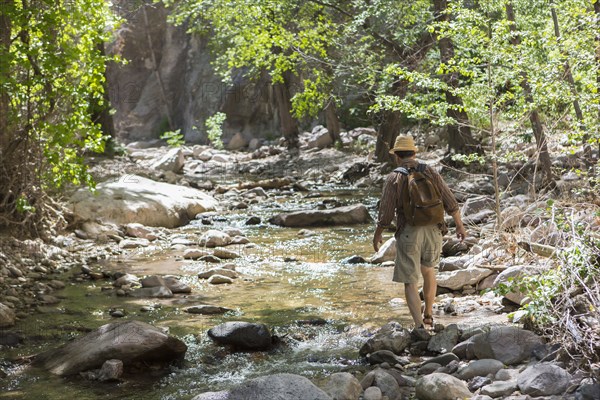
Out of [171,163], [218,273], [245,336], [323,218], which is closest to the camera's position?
[245,336]

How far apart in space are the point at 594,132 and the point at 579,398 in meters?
3.47

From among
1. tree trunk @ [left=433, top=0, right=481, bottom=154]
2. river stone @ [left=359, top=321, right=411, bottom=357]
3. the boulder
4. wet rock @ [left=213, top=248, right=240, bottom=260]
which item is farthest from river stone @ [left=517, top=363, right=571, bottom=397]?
the boulder

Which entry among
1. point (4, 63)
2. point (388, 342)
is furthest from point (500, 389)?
point (4, 63)

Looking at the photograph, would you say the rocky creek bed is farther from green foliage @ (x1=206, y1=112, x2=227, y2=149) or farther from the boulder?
green foliage @ (x1=206, y1=112, x2=227, y2=149)

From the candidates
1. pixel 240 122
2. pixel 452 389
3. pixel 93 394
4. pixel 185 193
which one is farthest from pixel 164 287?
pixel 240 122

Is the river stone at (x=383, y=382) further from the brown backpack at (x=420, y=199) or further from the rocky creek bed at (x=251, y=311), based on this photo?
the brown backpack at (x=420, y=199)

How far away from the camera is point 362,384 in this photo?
4949mm

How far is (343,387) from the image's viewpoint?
15.6ft

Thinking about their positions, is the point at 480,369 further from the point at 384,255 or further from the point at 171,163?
the point at 171,163

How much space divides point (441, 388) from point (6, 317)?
434cm

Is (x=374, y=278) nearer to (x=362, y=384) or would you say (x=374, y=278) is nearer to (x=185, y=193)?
(x=362, y=384)

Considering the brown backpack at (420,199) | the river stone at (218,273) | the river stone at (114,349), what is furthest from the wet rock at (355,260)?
the river stone at (114,349)

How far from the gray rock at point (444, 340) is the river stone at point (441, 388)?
982 mm

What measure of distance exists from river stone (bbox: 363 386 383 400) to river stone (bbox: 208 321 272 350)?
1.59 metres
